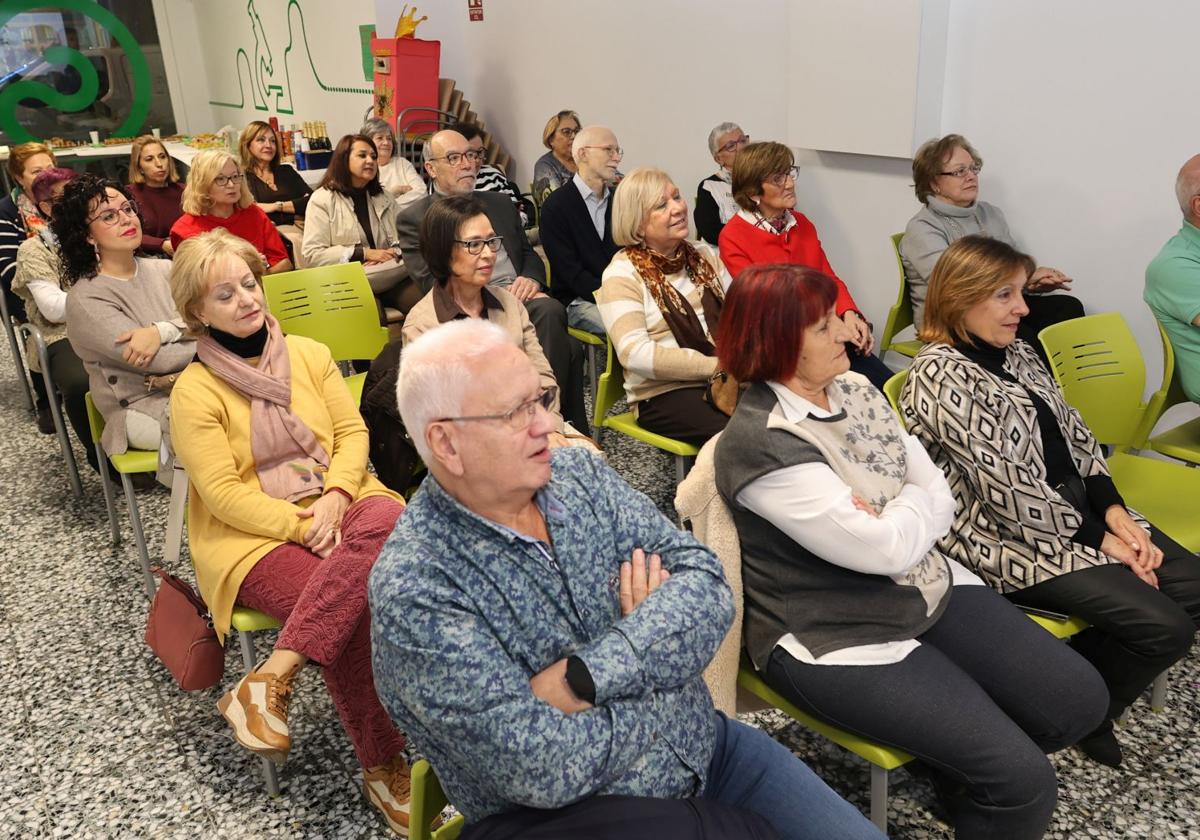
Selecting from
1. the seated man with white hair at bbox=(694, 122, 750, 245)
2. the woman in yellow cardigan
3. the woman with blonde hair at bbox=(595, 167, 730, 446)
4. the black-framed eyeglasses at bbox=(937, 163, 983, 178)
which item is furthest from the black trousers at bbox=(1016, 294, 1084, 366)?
the woman in yellow cardigan

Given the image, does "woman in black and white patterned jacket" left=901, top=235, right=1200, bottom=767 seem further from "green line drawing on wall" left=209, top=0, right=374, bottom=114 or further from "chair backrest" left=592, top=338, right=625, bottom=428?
"green line drawing on wall" left=209, top=0, right=374, bottom=114

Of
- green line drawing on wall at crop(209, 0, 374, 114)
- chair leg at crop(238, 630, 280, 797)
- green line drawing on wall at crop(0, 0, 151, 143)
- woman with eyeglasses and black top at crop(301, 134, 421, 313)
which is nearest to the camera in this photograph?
chair leg at crop(238, 630, 280, 797)

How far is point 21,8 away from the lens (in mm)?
10727

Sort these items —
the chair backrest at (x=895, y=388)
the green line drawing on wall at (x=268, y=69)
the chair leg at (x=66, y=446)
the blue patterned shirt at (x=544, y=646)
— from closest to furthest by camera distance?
1. the blue patterned shirt at (x=544, y=646)
2. the chair backrest at (x=895, y=388)
3. the chair leg at (x=66, y=446)
4. the green line drawing on wall at (x=268, y=69)

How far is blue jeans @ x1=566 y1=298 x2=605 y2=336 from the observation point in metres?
3.98

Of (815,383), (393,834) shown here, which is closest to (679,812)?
(815,383)

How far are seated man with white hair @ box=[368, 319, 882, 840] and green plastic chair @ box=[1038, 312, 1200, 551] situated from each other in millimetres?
1530

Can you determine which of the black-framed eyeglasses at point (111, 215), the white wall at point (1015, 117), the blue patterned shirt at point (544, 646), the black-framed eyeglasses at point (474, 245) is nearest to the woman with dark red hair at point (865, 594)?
the blue patterned shirt at point (544, 646)

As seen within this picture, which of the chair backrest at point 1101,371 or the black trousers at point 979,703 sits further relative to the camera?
the chair backrest at point 1101,371

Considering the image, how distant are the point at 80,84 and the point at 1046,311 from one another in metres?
11.1

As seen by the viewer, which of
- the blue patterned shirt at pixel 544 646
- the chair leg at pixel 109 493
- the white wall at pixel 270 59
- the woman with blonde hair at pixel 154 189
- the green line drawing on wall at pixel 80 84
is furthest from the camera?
the green line drawing on wall at pixel 80 84

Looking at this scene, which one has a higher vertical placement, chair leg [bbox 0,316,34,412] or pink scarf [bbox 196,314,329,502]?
pink scarf [bbox 196,314,329,502]

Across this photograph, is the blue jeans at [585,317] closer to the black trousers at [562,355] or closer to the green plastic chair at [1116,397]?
the black trousers at [562,355]

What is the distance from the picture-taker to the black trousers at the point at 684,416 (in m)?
2.87
